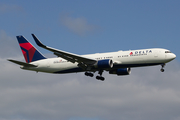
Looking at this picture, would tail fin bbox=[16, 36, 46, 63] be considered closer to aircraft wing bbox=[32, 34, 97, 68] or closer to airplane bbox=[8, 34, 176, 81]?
airplane bbox=[8, 34, 176, 81]

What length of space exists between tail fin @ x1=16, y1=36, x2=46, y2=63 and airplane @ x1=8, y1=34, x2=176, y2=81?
392 millimetres

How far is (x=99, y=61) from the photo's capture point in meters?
60.7

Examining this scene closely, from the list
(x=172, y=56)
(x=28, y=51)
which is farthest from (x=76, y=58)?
(x=172, y=56)

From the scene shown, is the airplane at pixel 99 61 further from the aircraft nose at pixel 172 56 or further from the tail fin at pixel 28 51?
the tail fin at pixel 28 51

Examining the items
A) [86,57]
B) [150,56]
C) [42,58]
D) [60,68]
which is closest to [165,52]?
[150,56]

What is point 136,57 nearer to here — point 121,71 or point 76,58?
point 121,71

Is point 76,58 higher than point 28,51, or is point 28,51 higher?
point 28,51

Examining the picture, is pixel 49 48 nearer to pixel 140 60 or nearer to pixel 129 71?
pixel 140 60

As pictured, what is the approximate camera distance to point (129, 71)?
67562 millimetres

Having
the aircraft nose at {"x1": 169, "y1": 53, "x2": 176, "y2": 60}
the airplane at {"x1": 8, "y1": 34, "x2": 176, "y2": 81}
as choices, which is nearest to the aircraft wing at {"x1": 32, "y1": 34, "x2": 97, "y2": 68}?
the airplane at {"x1": 8, "y1": 34, "x2": 176, "y2": 81}

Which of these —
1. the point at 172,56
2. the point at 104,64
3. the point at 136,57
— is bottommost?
the point at 104,64

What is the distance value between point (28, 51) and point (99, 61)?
16964 millimetres

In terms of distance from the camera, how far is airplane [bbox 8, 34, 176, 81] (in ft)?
193

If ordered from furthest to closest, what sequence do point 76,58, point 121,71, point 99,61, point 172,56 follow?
point 121,71 < point 99,61 < point 76,58 < point 172,56
